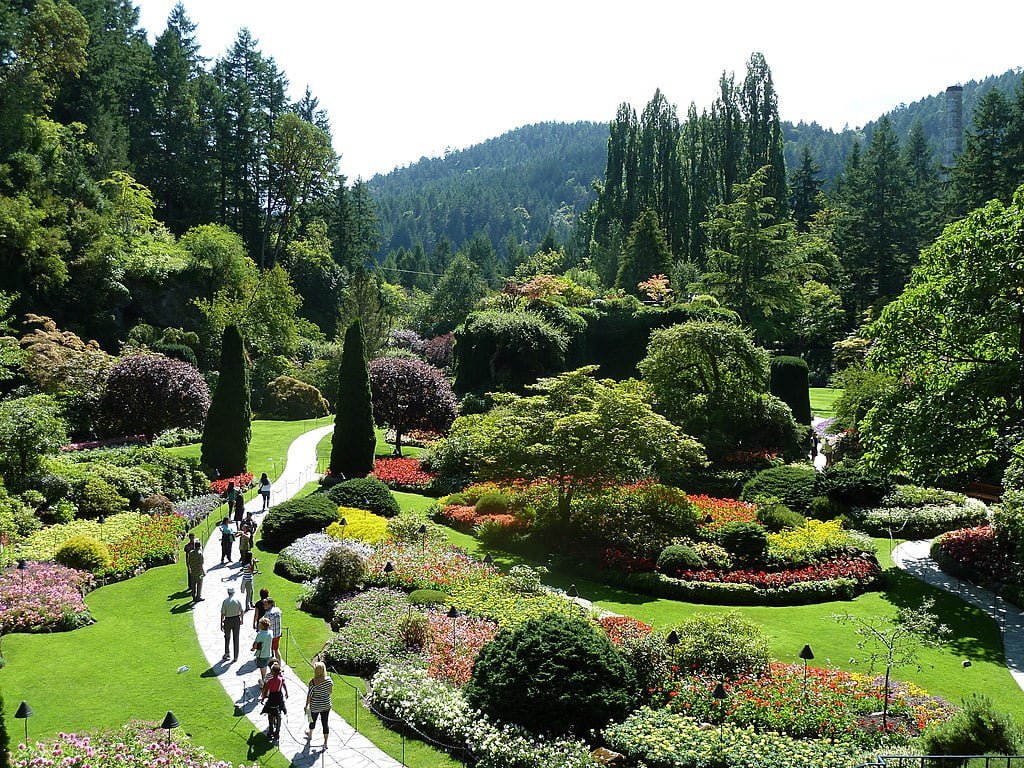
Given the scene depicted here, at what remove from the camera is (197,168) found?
60.6 metres

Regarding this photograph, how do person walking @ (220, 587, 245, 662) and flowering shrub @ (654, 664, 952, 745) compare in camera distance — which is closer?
flowering shrub @ (654, 664, 952, 745)

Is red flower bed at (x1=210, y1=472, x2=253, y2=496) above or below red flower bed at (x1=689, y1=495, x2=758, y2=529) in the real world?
above

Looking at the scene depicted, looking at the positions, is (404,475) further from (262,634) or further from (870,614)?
(870,614)

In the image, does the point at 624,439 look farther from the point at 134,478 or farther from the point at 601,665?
the point at 134,478

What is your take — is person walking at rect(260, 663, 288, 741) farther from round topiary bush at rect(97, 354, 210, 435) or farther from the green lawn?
round topiary bush at rect(97, 354, 210, 435)

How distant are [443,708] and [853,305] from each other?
58927 mm

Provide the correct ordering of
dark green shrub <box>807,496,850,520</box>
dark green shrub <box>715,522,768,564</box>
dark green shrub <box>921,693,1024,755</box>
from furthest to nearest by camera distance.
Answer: dark green shrub <box>807,496,850,520</box> → dark green shrub <box>715,522,768,564</box> → dark green shrub <box>921,693,1024,755</box>

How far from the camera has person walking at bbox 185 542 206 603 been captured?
1753cm

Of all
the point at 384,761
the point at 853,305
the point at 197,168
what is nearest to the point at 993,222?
the point at 384,761

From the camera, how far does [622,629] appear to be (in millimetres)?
14422

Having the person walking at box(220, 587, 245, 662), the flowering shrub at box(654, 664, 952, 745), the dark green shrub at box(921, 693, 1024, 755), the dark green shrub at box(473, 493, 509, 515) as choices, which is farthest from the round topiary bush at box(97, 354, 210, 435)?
the dark green shrub at box(921, 693, 1024, 755)

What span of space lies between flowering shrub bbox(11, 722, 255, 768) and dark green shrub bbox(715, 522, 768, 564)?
43.8 feet

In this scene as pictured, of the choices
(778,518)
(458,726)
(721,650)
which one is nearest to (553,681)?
(458,726)

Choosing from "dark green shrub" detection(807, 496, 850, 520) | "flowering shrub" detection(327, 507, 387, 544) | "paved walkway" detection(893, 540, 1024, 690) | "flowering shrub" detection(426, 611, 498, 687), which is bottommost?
"paved walkway" detection(893, 540, 1024, 690)
